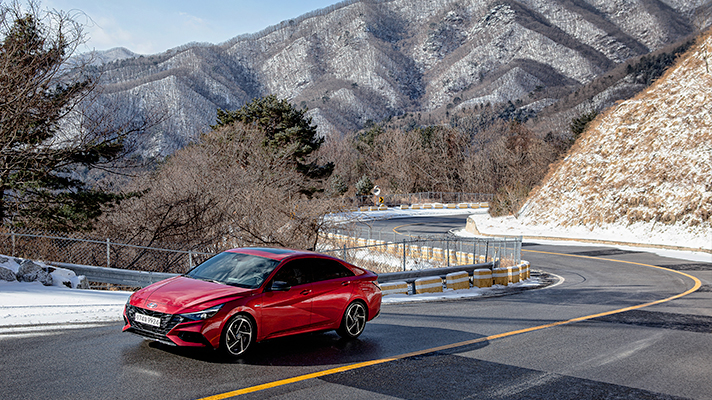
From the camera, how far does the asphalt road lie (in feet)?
19.4

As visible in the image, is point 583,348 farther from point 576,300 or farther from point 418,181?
point 418,181

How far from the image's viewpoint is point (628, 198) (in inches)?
1526

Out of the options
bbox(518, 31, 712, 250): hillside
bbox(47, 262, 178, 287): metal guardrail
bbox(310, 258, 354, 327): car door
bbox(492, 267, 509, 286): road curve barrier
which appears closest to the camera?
bbox(310, 258, 354, 327): car door

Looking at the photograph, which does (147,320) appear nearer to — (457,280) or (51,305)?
(51,305)

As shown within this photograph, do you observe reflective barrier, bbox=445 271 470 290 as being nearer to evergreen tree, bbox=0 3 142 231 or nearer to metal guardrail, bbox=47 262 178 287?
metal guardrail, bbox=47 262 178 287

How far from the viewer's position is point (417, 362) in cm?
737

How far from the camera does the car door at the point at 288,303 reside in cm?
738

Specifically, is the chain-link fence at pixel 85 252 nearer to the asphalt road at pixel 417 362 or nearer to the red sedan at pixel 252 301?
the red sedan at pixel 252 301

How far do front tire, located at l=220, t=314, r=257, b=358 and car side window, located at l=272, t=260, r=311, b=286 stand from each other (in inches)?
32.6

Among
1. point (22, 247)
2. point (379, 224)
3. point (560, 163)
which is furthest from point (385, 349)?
point (560, 163)

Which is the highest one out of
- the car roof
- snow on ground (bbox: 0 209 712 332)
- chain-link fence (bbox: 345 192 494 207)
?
chain-link fence (bbox: 345 192 494 207)

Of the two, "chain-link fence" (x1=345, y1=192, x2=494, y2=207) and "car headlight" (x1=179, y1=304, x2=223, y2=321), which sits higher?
"chain-link fence" (x1=345, y1=192, x2=494, y2=207)

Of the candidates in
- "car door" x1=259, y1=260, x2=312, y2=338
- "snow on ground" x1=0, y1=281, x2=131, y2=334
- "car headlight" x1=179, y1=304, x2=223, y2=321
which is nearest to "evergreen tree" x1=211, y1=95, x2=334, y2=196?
"snow on ground" x1=0, y1=281, x2=131, y2=334

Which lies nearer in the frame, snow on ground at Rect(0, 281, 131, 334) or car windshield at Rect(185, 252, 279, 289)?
car windshield at Rect(185, 252, 279, 289)
